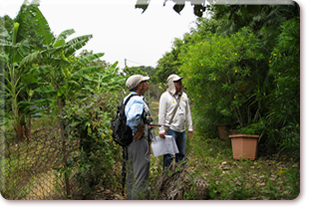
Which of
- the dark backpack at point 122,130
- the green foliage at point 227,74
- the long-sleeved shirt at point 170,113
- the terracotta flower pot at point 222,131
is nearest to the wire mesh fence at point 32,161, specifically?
the dark backpack at point 122,130

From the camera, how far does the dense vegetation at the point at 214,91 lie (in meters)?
2.98

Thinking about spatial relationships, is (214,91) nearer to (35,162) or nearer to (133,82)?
(133,82)

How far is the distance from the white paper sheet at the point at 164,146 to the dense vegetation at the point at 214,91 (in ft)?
1.12

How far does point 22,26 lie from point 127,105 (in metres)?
6.64

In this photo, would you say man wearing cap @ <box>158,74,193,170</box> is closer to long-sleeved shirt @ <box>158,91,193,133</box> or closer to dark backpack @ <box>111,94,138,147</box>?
long-sleeved shirt @ <box>158,91,193,133</box>

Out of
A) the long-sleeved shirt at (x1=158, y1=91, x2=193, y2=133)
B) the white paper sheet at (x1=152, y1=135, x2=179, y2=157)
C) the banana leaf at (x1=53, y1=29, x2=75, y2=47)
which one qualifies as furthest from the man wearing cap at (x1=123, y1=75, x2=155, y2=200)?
the banana leaf at (x1=53, y1=29, x2=75, y2=47)

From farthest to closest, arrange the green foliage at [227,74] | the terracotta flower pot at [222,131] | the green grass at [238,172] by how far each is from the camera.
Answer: the terracotta flower pot at [222,131] → the green foliage at [227,74] → the green grass at [238,172]

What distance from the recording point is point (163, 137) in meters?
3.40

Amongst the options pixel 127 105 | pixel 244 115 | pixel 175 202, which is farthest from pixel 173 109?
pixel 244 115

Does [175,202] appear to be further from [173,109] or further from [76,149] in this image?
[173,109]

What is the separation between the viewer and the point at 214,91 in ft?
19.8

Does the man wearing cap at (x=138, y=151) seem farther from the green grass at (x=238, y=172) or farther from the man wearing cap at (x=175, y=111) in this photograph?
the man wearing cap at (x=175, y=111)

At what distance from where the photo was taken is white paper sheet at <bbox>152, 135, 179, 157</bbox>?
11.0 ft

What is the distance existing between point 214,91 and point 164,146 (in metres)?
3.04
